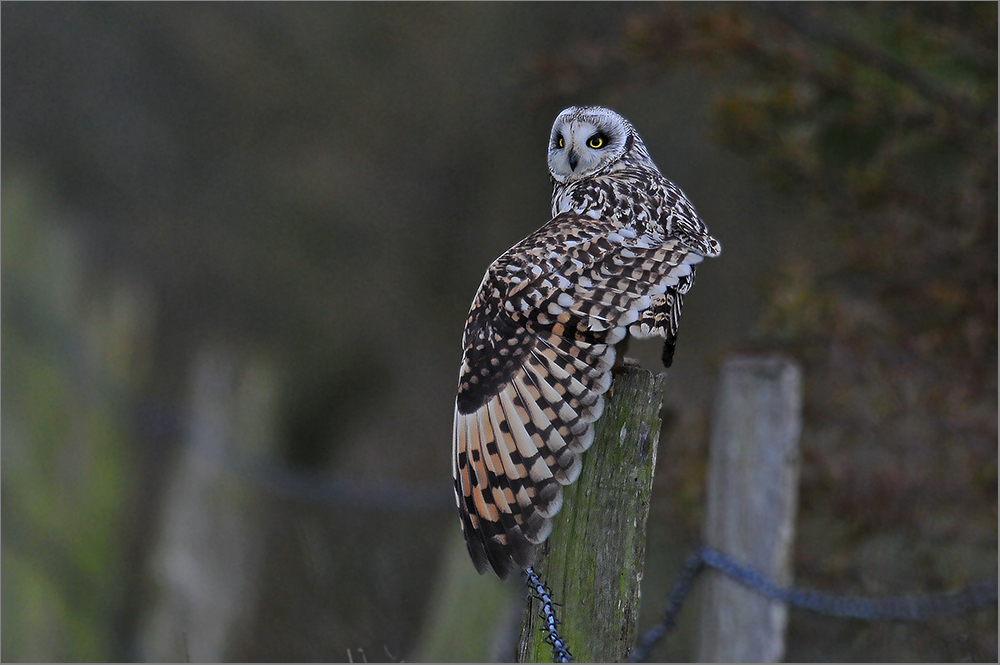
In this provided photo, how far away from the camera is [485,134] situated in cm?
769

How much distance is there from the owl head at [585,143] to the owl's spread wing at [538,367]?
0.60 meters

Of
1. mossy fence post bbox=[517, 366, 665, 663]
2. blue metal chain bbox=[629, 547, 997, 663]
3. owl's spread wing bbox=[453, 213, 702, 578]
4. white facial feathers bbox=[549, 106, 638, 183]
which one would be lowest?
blue metal chain bbox=[629, 547, 997, 663]

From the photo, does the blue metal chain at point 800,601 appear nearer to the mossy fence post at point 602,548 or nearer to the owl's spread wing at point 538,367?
the mossy fence post at point 602,548

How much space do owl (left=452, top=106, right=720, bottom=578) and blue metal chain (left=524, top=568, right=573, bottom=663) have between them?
0.05m

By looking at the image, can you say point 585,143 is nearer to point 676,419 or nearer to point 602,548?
point 602,548

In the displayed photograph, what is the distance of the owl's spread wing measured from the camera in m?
1.83

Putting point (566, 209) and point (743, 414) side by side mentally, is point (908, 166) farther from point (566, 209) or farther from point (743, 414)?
point (566, 209)

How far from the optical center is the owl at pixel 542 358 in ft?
6.03

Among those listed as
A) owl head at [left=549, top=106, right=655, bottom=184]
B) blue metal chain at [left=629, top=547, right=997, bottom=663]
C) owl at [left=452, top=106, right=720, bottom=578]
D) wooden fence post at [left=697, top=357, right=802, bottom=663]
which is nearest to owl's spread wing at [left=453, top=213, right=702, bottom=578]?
owl at [left=452, top=106, right=720, bottom=578]

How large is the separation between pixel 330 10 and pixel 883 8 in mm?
4729

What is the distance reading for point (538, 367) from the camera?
1.96m

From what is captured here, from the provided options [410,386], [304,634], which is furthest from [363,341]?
[304,634]

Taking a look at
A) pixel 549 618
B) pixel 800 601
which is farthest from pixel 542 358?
pixel 800 601

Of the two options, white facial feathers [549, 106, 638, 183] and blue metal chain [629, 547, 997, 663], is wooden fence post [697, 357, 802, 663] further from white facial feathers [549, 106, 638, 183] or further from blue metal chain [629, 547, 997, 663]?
white facial feathers [549, 106, 638, 183]
